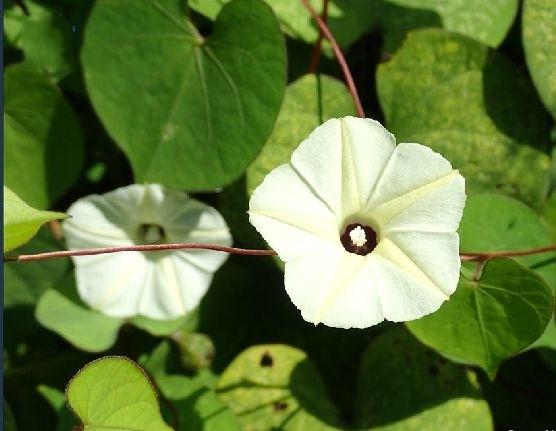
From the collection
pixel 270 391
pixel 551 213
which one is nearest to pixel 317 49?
pixel 551 213

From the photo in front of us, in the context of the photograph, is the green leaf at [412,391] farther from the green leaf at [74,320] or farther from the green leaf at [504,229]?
the green leaf at [74,320]

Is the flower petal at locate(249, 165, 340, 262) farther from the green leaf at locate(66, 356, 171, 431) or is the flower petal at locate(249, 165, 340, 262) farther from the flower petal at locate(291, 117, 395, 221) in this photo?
the green leaf at locate(66, 356, 171, 431)

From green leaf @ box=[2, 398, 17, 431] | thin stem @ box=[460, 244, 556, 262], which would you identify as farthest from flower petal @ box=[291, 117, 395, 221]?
green leaf @ box=[2, 398, 17, 431]

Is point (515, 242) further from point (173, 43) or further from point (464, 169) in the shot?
point (173, 43)

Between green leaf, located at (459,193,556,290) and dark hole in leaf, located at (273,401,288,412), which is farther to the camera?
dark hole in leaf, located at (273,401,288,412)

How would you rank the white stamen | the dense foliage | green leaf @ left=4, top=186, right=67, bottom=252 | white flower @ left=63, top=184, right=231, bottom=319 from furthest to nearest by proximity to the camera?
white flower @ left=63, top=184, right=231, bottom=319
the dense foliage
the white stamen
green leaf @ left=4, top=186, right=67, bottom=252

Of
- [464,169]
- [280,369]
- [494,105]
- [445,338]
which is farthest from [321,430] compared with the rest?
[494,105]

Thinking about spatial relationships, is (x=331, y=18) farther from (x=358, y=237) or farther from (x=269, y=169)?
(x=358, y=237)
